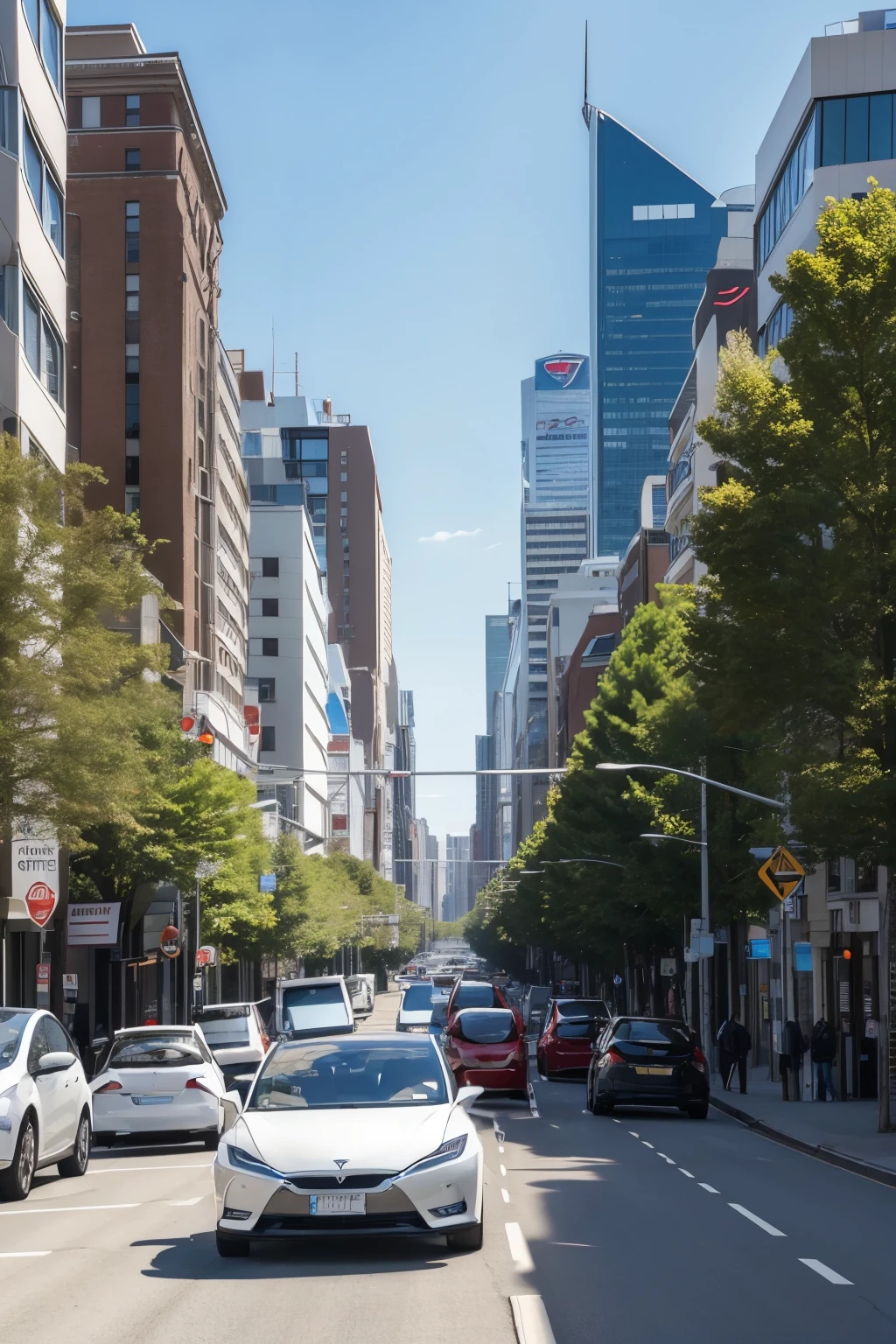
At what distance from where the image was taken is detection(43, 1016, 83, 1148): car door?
17.3m

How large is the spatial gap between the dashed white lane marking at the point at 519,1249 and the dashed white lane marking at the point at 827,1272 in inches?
72.1

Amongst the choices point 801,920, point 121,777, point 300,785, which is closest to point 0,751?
point 121,777

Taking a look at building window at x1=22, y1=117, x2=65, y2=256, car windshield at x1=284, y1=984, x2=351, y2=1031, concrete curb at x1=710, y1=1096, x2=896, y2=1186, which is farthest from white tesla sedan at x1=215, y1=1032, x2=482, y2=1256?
car windshield at x1=284, y1=984, x2=351, y2=1031

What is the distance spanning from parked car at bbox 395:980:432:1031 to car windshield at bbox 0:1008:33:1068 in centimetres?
4580

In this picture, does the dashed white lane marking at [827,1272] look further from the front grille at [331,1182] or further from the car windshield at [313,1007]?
the car windshield at [313,1007]

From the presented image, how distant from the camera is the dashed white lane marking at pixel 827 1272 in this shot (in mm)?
10719

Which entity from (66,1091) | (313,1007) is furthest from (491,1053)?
(313,1007)

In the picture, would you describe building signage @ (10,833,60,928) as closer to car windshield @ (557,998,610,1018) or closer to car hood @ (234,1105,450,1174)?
car windshield @ (557,998,610,1018)

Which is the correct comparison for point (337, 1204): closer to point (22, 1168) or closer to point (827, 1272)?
point (827, 1272)

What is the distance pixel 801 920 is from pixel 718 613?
19.3 meters

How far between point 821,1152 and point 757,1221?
9.11 meters

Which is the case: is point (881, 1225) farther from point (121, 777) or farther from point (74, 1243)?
point (121, 777)

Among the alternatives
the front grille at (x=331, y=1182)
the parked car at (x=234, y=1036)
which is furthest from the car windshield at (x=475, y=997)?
the front grille at (x=331, y=1182)

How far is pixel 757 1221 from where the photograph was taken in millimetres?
14125
